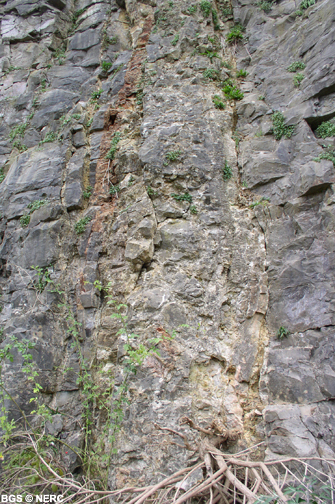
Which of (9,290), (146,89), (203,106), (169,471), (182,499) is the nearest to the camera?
(182,499)

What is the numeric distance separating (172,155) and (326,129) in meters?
2.46

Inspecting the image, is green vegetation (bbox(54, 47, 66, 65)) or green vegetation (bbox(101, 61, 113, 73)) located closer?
green vegetation (bbox(101, 61, 113, 73))

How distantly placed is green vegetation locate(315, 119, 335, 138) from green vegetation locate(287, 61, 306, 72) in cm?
147

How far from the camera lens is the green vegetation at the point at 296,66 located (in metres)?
5.90

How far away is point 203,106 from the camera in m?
6.05

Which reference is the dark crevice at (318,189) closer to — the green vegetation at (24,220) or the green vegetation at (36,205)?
the green vegetation at (36,205)

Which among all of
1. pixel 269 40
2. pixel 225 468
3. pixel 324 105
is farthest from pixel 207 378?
pixel 269 40

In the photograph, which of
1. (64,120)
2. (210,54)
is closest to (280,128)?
(210,54)

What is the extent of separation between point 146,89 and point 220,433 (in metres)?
6.17

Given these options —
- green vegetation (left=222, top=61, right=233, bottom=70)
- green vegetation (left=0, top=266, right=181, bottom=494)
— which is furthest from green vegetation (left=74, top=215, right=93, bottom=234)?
green vegetation (left=222, top=61, right=233, bottom=70)

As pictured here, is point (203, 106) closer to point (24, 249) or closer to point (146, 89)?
point (146, 89)

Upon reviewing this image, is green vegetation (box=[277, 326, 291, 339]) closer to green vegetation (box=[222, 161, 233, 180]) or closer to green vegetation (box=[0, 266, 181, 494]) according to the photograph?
green vegetation (box=[0, 266, 181, 494])

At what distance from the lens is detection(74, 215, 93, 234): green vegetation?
19.3ft

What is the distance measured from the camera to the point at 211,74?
645 centimetres
